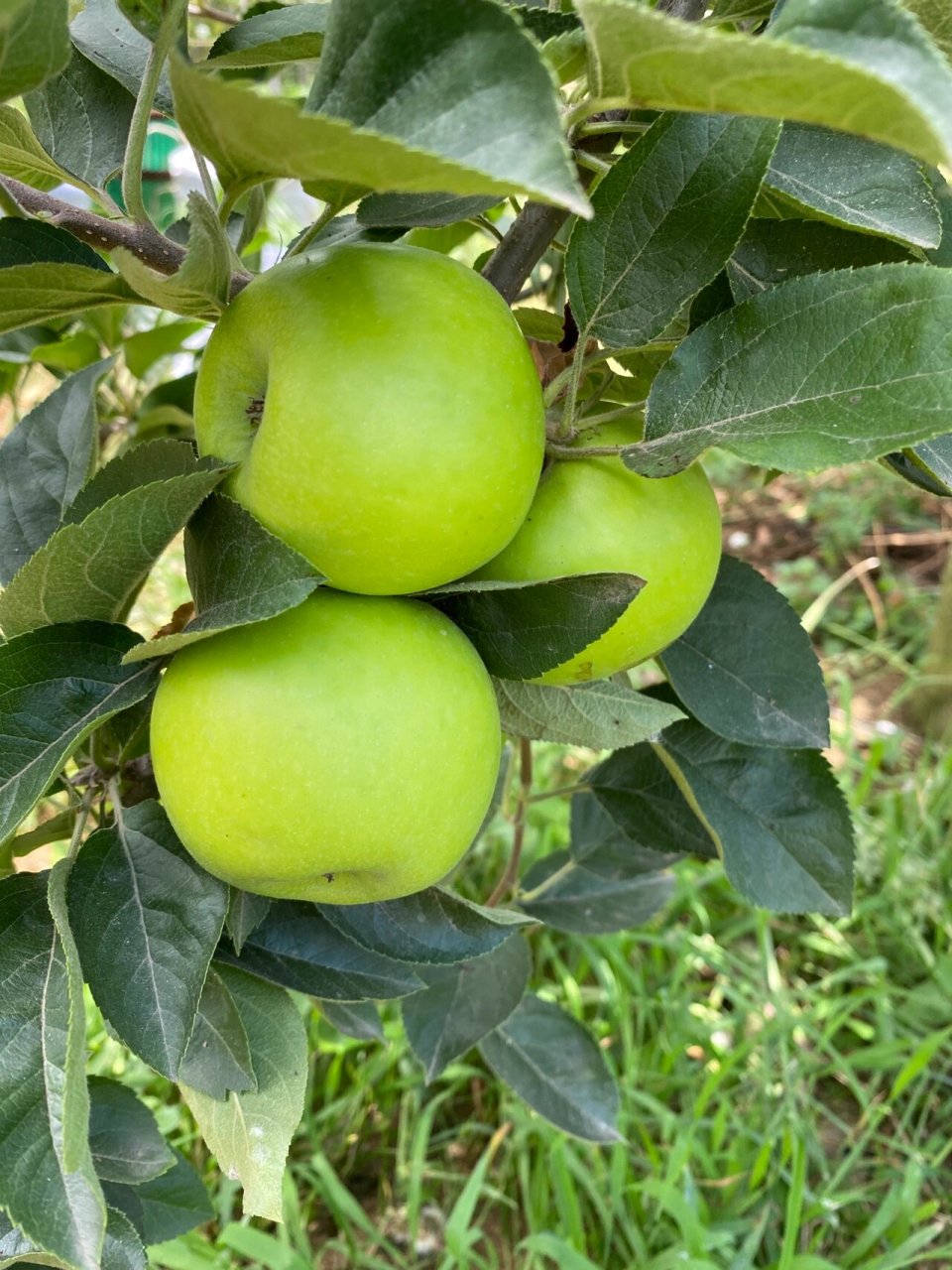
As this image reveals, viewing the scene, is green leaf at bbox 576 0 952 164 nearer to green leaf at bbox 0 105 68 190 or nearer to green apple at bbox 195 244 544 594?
green apple at bbox 195 244 544 594

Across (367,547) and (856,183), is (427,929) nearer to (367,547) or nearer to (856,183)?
(367,547)

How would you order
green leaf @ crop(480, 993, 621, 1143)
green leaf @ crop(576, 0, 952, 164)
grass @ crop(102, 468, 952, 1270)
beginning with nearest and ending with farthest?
green leaf @ crop(576, 0, 952, 164) < green leaf @ crop(480, 993, 621, 1143) < grass @ crop(102, 468, 952, 1270)

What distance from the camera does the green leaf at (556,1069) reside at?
3.75 ft

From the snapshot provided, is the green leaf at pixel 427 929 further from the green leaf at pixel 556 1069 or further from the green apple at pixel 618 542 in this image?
the green leaf at pixel 556 1069

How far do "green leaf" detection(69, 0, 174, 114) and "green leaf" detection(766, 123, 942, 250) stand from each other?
38 cm

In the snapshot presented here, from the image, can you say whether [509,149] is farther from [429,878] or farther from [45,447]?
[45,447]

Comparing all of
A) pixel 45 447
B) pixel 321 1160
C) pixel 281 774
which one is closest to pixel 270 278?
pixel 281 774

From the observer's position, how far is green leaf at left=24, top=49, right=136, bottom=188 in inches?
26.0

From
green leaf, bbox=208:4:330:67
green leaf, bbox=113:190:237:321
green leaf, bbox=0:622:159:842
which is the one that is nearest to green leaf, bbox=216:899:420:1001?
green leaf, bbox=0:622:159:842

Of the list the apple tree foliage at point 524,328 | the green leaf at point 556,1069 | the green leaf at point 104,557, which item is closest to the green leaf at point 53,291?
the apple tree foliage at point 524,328

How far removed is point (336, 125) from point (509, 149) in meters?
0.05

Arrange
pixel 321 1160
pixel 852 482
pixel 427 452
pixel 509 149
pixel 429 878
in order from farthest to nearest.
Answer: pixel 852 482
pixel 321 1160
pixel 429 878
pixel 427 452
pixel 509 149

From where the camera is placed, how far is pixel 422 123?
13.7 inches

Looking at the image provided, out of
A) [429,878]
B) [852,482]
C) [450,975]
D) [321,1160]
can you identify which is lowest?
[852,482]
